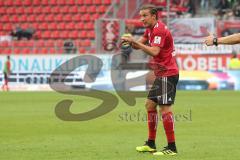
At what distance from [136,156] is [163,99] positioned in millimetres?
1017

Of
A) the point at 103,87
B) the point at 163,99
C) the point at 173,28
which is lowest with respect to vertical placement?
the point at 103,87

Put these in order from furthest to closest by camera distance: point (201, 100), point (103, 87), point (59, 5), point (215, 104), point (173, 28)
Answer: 1. point (59, 5)
2. point (173, 28)
3. point (103, 87)
4. point (201, 100)
5. point (215, 104)

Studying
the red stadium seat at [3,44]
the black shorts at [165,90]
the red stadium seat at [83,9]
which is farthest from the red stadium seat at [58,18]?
the black shorts at [165,90]

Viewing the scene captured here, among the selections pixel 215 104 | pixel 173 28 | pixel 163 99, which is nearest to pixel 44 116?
pixel 215 104

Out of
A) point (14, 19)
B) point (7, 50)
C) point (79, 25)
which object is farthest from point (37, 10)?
point (7, 50)

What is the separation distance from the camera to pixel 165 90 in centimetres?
1145

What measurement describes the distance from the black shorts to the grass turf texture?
87 centimetres

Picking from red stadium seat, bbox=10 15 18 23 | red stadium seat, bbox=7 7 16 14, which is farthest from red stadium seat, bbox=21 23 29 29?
red stadium seat, bbox=7 7 16 14

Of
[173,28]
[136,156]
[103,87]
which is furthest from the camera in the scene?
[173,28]

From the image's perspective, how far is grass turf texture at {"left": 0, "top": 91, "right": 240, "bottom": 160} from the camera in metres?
11.4

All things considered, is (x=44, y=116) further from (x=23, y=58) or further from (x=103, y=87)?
(x=23, y=58)

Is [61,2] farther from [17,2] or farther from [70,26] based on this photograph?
[17,2]

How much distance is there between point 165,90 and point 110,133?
3.93 m

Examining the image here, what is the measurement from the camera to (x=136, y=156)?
36.3ft
